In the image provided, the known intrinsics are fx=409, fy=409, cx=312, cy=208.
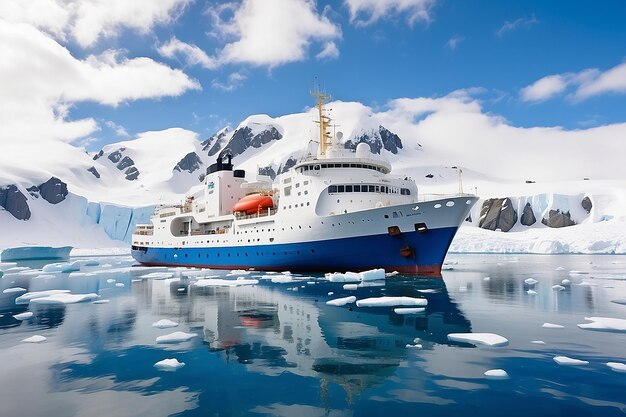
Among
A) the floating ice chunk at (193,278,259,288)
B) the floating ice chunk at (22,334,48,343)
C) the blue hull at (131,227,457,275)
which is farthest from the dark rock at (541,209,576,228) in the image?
the floating ice chunk at (22,334,48,343)

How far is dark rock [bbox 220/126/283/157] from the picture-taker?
520ft

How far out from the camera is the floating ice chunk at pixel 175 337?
30.7ft

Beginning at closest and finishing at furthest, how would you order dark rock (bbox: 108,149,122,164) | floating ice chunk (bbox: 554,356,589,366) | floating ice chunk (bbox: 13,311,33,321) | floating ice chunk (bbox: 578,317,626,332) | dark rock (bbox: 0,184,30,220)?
1. floating ice chunk (bbox: 554,356,589,366)
2. floating ice chunk (bbox: 578,317,626,332)
3. floating ice chunk (bbox: 13,311,33,321)
4. dark rock (bbox: 0,184,30,220)
5. dark rock (bbox: 108,149,122,164)

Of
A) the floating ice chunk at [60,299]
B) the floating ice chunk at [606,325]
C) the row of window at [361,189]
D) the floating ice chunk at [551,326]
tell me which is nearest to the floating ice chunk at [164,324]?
the floating ice chunk at [60,299]

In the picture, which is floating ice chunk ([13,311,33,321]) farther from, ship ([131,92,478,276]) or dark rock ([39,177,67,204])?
dark rock ([39,177,67,204])

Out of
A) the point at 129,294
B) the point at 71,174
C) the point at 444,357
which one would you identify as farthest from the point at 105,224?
the point at 444,357

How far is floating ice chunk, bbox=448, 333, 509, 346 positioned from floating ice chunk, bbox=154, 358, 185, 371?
570 cm

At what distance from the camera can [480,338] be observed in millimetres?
8859

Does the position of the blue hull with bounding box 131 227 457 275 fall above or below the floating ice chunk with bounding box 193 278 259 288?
above

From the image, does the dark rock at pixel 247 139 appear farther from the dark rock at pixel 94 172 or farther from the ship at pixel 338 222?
the ship at pixel 338 222

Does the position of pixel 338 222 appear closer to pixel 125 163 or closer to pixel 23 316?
pixel 23 316

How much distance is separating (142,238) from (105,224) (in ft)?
184

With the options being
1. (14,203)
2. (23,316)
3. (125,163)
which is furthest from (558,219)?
(125,163)

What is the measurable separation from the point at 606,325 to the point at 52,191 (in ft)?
372
